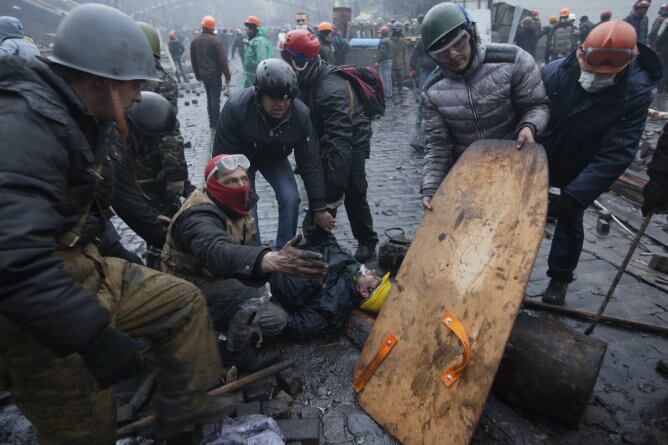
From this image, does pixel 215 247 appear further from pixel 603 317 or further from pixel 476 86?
pixel 603 317

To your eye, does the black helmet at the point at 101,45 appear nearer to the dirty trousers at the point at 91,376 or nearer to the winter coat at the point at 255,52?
the dirty trousers at the point at 91,376

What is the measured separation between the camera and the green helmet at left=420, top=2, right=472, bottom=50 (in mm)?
2510

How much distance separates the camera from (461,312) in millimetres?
2096

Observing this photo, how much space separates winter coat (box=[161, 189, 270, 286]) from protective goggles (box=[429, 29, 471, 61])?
1765 millimetres

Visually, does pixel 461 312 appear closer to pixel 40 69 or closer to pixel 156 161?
pixel 40 69

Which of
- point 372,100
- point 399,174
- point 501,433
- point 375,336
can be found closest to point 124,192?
point 375,336

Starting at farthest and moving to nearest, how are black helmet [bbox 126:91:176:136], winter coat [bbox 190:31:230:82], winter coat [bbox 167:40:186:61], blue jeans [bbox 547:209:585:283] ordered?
winter coat [bbox 167:40:186:61], winter coat [bbox 190:31:230:82], blue jeans [bbox 547:209:585:283], black helmet [bbox 126:91:176:136]

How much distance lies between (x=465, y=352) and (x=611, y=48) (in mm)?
2095

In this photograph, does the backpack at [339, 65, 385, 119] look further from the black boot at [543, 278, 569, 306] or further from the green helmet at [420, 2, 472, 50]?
the black boot at [543, 278, 569, 306]

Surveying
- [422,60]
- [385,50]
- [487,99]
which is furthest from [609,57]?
[385,50]

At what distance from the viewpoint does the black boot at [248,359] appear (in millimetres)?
2713

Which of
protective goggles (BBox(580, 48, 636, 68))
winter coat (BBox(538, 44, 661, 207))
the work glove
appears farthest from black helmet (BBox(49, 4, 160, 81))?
winter coat (BBox(538, 44, 661, 207))

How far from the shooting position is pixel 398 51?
13.2 meters

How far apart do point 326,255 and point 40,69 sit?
230 cm
